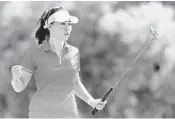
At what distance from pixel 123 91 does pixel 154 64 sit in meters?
0.23

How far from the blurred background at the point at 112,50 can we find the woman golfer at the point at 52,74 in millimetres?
731

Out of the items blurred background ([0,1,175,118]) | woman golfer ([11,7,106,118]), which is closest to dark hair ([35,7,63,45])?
woman golfer ([11,7,106,118])

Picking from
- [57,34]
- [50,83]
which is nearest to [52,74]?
[50,83]

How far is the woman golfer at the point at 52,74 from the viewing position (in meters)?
1.14

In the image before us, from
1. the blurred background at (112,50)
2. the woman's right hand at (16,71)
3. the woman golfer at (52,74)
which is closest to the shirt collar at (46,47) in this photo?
the woman golfer at (52,74)

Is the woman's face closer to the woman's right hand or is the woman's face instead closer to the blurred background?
the woman's right hand

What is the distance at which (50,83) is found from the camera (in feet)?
3.76

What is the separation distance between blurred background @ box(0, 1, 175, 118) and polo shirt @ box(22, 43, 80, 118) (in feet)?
2.49

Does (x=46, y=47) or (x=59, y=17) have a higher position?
(x=59, y=17)

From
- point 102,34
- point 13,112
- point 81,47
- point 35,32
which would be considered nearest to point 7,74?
point 13,112

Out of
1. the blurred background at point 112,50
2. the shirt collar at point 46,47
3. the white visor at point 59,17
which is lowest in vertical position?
the blurred background at point 112,50

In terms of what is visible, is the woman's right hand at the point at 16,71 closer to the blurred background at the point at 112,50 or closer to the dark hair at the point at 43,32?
the dark hair at the point at 43,32

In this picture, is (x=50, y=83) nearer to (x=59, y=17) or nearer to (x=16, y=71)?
(x=16, y=71)

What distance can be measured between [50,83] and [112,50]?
0.84 meters
